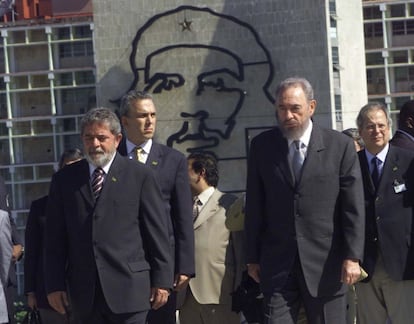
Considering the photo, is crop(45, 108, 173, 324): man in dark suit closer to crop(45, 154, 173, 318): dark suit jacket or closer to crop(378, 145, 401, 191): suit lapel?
crop(45, 154, 173, 318): dark suit jacket

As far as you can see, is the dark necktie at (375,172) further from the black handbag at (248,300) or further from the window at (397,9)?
the window at (397,9)

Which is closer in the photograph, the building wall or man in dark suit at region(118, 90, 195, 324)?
man in dark suit at region(118, 90, 195, 324)

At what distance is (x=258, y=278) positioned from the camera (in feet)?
17.6

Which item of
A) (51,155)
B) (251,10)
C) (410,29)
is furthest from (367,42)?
(251,10)

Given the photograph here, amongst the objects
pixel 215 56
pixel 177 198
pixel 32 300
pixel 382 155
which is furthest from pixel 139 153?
pixel 215 56

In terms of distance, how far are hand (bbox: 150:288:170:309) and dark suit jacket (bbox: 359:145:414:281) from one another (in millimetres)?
1207

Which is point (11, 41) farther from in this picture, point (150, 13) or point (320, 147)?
point (320, 147)

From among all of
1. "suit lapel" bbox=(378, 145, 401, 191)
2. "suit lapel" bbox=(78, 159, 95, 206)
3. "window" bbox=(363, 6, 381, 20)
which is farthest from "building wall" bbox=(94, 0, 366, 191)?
"window" bbox=(363, 6, 381, 20)

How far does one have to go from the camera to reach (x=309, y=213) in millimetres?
5273

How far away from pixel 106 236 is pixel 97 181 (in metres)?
0.25

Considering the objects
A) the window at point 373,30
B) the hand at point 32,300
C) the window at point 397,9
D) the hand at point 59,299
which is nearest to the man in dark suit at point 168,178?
the hand at point 59,299

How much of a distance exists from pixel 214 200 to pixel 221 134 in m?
14.9

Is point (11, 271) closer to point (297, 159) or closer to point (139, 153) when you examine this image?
point (139, 153)

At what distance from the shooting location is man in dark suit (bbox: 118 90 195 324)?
5745mm
